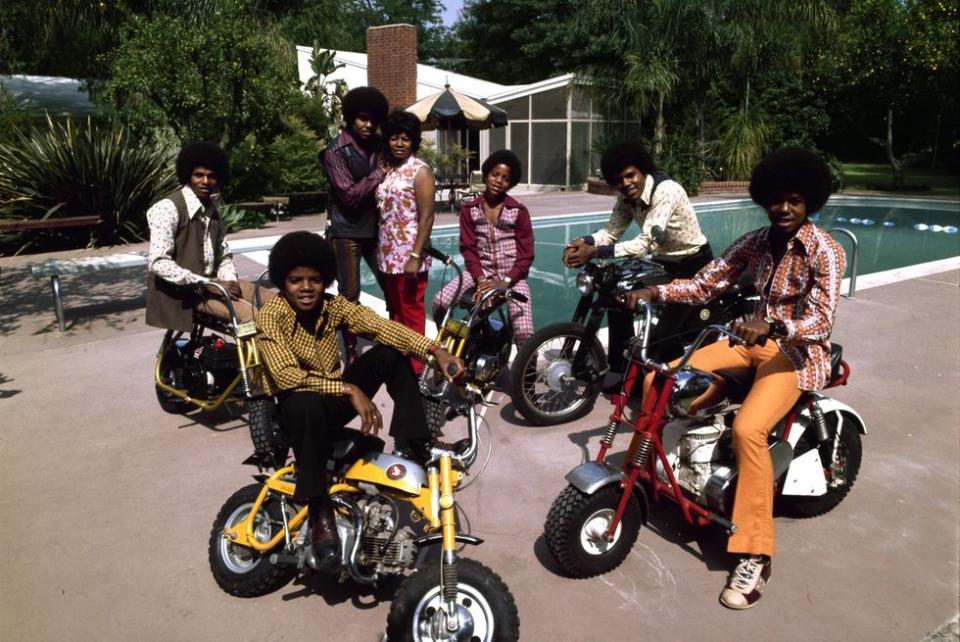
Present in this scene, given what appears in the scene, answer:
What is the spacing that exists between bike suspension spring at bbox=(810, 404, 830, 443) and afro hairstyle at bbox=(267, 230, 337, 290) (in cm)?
229

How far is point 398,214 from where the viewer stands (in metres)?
5.07

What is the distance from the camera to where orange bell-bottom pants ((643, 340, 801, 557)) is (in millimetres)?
3113

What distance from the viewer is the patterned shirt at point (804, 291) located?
3160mm

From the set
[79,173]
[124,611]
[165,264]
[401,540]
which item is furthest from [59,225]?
[401,540]

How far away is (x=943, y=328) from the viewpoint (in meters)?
7.06

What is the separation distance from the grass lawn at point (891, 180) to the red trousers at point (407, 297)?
20.6 m

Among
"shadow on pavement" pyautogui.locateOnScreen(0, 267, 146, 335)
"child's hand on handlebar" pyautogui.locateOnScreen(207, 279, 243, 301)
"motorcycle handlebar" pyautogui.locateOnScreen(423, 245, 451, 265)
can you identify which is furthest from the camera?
"shadow on pavement" pyautogui.locateOnScreen(0, 267, 146, 335)

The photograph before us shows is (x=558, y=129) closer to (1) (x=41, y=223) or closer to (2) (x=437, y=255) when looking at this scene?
(1) (x=41, y=223)

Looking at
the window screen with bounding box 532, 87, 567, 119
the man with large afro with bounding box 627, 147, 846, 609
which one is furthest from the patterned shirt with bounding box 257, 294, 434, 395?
the window screen with bounding box 532, 87, 567, 119

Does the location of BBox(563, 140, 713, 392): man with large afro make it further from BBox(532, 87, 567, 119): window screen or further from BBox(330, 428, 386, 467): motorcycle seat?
BBox(532, 87, 567, 119): window screen

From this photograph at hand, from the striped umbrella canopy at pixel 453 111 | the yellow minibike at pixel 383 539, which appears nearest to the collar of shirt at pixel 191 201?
the yellow minibike at pixel 383 539

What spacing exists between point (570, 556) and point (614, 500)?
0.97ft

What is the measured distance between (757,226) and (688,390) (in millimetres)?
12672

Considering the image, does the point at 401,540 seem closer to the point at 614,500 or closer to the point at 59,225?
the point at 614,500
